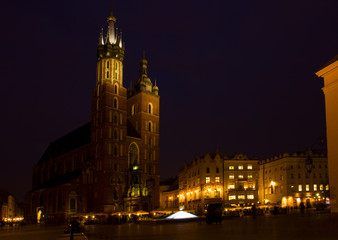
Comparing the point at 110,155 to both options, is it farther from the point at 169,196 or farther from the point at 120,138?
the point at 169,196

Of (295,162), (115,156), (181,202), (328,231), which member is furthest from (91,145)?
(328,231)

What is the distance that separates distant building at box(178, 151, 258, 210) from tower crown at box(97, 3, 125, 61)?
95.2 feet

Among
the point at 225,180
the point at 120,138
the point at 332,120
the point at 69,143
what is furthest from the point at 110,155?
the point at 332,120

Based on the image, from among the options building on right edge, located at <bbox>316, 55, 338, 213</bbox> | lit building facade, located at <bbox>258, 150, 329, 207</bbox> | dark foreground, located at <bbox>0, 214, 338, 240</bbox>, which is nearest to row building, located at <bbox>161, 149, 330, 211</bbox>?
lit building facade, located at <bbox>258, 150, 329, 207</bbox>

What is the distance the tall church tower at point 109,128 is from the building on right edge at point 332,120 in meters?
56.5

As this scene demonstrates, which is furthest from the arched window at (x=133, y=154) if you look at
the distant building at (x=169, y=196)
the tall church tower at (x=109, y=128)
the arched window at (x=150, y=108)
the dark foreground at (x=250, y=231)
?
the dark foreground at (x=250, y=231)

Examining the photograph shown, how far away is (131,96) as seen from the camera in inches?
3639

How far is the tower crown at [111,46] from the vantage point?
8350 centimetres

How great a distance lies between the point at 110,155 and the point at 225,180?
84.1ft

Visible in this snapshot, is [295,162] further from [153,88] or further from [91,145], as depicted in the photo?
[91,145]

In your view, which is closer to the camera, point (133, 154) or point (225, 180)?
point (133, 154)

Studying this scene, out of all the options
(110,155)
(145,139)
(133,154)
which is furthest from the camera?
(145,139)

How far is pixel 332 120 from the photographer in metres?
22.3

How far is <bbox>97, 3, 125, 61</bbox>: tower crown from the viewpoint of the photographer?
83.5 meters
